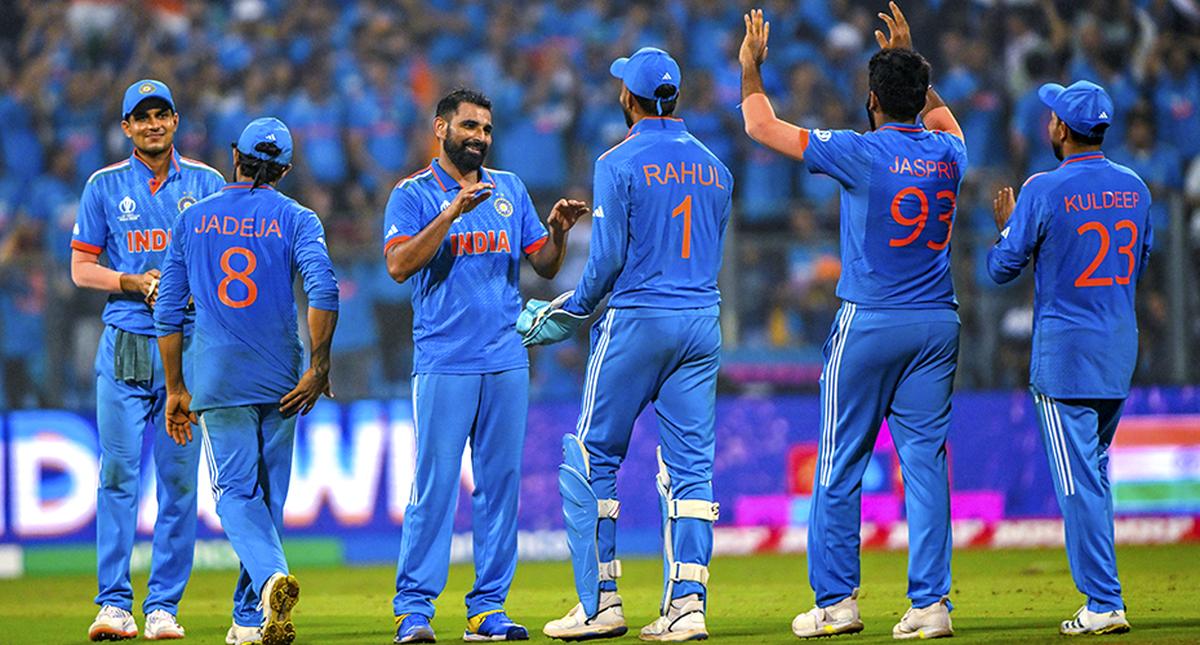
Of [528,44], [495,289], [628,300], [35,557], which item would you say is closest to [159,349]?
[495,289]

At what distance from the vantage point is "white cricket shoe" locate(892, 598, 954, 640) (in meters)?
7.17

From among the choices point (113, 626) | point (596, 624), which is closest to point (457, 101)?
point (596, 624)

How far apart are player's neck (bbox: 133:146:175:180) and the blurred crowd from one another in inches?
229

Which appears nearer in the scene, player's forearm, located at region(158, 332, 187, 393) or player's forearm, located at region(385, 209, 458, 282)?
player's forearm, located at region(385, 209, 458, 282)

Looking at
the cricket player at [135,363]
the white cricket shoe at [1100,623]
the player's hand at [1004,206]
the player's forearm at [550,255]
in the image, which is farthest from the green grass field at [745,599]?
the player's hand at [1004,206]

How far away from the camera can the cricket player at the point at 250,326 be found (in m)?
7.57

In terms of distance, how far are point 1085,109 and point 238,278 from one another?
3965 millimetres

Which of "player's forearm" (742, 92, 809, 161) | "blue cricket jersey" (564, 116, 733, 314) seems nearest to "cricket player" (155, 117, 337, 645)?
"blue cricket jersey" (564, 116, 733, 314)

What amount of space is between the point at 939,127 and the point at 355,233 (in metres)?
7.12

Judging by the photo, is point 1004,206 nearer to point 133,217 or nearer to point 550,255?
point 550,255

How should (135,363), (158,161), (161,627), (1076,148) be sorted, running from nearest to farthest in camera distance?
1. (1076,148)
2. (161,627)
3. (135,363)
4. (158,161)

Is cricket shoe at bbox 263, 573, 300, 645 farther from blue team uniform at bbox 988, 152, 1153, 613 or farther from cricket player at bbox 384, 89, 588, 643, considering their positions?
blue team uniform at bbox 988, 152, 1153, 613

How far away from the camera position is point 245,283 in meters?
7.61

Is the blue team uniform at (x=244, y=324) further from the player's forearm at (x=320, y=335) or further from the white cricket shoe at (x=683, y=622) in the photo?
the white cricket shoe at (x=683, y=622)
